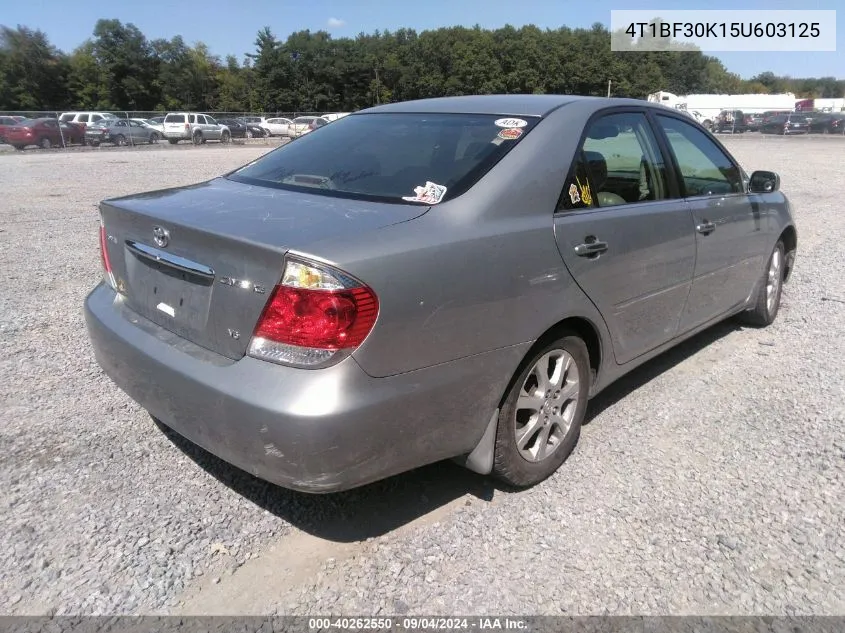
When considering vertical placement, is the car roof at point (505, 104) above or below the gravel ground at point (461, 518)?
above

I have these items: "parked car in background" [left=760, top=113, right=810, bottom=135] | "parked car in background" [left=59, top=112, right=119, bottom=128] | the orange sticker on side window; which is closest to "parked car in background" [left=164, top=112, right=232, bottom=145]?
"parked car in background" [left=59, top=112, right=119, bottom=128]

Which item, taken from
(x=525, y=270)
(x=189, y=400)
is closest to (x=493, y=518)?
(x=525, y=270)

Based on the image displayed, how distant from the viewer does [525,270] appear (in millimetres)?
2561

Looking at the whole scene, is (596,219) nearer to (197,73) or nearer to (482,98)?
(482,98)

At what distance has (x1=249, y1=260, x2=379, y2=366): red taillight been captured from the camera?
81.7 inches

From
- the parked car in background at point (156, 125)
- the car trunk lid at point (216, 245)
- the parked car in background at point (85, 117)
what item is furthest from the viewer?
the parked car in background at point (156, 125)

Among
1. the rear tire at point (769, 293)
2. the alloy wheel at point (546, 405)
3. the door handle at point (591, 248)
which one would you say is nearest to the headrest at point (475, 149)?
the door handle at point (591, 248)

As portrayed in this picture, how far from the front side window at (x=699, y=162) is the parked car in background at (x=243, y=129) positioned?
128 ft

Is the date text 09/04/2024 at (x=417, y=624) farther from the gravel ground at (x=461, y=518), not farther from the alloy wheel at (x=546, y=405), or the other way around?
the alloy wheel at (x=546, y=405)

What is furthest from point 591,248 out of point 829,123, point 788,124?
point 829,123

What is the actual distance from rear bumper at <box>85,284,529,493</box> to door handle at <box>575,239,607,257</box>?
1.73ft

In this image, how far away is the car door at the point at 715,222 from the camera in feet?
12.3

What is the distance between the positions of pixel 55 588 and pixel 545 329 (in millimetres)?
1996

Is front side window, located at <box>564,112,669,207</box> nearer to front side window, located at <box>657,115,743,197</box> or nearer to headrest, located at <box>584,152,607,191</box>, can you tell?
headrest, located at <box>584,152,607,191</box>
